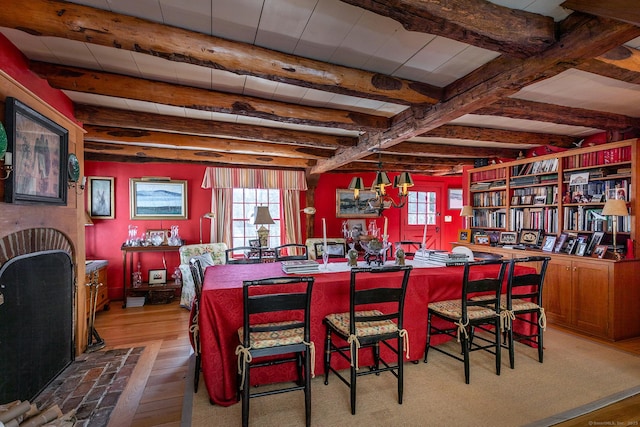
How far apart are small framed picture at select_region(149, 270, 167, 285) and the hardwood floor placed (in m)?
0.42

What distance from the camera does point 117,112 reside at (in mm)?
3064

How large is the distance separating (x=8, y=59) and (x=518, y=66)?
3123 mm

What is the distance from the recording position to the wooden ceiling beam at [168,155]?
14.2ft

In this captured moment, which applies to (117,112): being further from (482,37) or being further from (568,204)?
(568,204)

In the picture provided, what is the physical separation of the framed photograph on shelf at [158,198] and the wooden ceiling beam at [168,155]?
0.40 metres

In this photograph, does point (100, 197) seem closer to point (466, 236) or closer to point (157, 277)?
point (157, 277)

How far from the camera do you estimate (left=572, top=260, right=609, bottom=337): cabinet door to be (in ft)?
10.8

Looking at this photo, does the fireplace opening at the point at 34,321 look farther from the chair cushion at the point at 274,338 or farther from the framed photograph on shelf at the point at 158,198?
the framed photograph on shelf at the point at 158,198

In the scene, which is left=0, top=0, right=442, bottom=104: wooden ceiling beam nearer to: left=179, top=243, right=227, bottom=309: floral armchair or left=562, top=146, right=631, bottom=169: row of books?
left=179, top=243, right=227, bottom=309: floral armchair

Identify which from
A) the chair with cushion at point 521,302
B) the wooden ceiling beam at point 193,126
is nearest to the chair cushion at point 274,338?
the chair with cushion at point 521,302

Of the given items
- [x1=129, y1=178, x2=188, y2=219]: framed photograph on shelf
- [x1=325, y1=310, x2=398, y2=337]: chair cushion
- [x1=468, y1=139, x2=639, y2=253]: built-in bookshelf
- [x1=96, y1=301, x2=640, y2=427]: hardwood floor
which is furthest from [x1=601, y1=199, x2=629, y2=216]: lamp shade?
[x1=129, y1=178, x2=188, y2=219]: framed photograph on shelf

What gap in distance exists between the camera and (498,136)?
12.7 ft

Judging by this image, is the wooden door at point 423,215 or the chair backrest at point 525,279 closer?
the chair backrest at point 525,279

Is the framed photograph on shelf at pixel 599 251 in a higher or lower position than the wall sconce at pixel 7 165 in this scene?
lower
